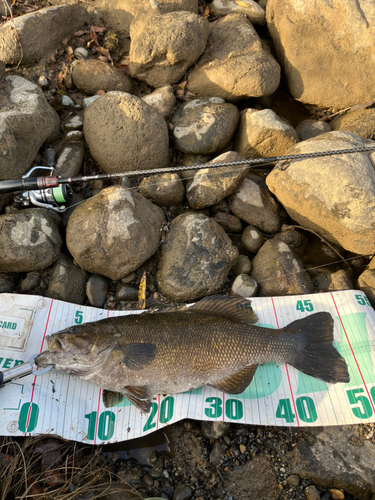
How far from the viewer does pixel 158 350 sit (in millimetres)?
2893

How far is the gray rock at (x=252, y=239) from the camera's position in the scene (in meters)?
4.22

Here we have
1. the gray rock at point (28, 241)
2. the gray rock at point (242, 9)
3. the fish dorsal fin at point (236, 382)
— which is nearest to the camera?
the fish dorsal fin at point (236, 382)

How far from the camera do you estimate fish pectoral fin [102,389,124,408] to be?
319cm

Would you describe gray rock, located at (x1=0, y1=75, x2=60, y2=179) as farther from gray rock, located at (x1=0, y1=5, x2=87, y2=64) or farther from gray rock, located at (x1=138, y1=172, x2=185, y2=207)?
gray rock, located at (x1=138, y1=172, x2=185, y2=207)

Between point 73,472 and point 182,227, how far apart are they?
2.85 meters

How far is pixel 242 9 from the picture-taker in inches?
224

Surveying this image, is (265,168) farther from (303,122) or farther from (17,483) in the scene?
(17,483)

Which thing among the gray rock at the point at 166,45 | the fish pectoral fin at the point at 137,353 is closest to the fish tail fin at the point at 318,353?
the fish pectoral fin at the point at 137,353

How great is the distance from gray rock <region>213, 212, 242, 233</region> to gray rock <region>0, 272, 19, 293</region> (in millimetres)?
2803

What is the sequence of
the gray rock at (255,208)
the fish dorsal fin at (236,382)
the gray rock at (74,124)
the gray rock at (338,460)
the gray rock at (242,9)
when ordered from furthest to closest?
the gray rock at (242,9) → the gray rock at (74,124) → the gray rock at (255,208) → the fish dorsal fin at (236,382) → the gray rock at (338,460)

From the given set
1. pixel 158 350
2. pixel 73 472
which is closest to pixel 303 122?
pixel 158 350

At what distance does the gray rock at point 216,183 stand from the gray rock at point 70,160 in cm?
174

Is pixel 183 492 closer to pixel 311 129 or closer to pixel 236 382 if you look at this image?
pixel 236 382

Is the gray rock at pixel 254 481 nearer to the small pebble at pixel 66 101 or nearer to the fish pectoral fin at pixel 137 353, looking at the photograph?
the fish pectoral fin at pixel 137 353
